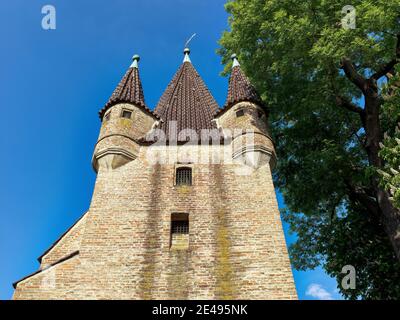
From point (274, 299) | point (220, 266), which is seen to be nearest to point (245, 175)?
point (220, 266)

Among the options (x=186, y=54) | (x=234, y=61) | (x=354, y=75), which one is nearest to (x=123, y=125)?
(x=234, y=61)

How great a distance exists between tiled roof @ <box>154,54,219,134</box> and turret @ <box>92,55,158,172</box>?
1.16m

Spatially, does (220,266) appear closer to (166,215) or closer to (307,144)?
(166,215)

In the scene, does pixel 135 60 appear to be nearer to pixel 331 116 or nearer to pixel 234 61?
pixel 234 61

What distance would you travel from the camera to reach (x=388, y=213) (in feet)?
42.1

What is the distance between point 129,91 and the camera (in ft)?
52.3

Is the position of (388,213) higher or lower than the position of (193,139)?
lower

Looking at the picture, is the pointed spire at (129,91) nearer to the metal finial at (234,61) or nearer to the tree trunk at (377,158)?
the metal finial at (234,61)

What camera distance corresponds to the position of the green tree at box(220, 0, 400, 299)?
13.1 metres

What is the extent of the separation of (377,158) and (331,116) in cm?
375

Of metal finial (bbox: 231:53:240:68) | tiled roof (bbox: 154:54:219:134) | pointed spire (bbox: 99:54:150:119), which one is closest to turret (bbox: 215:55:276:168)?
metal finial (bbox: 231:53:240:68)

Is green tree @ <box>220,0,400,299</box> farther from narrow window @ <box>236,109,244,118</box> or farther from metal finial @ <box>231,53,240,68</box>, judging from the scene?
narrow window @ <box>236,109,244,118</box>

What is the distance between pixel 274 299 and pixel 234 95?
324 inches

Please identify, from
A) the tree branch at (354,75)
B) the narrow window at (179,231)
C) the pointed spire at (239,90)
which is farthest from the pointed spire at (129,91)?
the tree branch at (354,75)
